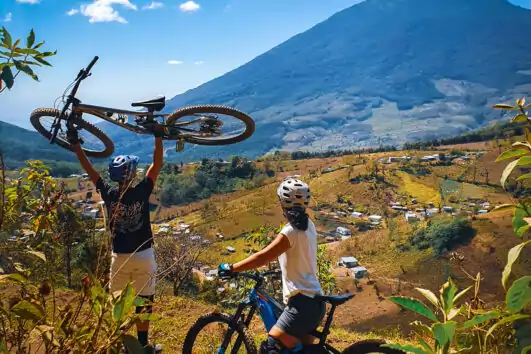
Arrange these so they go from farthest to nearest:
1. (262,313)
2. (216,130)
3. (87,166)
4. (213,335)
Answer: (216,130)
(213,335)
(87,166)
(262,313)

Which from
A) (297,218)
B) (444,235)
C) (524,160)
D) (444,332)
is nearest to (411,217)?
(444,235)

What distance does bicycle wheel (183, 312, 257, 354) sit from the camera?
3547 millimetres

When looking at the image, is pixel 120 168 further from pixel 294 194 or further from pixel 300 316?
pixel 300 316

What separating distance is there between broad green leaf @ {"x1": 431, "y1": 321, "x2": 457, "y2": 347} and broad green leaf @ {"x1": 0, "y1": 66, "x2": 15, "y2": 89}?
145 cm

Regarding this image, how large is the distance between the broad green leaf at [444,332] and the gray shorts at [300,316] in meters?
1.97

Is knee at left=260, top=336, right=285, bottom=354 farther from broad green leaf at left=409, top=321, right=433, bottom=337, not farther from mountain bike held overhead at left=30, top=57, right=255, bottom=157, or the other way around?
mountain bike held overhead at left=30, top=57, right=255, bottom=157

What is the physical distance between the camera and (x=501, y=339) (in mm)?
1532

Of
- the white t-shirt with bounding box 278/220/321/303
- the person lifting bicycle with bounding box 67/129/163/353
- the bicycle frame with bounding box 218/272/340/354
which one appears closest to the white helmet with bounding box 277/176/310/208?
the white t-shirt with bounding box 278/220/321/303

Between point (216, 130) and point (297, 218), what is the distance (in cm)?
323

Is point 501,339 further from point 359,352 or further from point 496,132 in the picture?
point 496,132

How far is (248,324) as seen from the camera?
363 cm

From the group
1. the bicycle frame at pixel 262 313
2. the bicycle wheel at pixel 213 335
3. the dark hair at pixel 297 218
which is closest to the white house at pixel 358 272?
the bicycle wheel at pixel 213 335

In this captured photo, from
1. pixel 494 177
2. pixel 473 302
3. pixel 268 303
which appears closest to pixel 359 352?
pixel 268 303

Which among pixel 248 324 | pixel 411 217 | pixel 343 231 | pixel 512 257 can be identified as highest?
pixel 512 257
